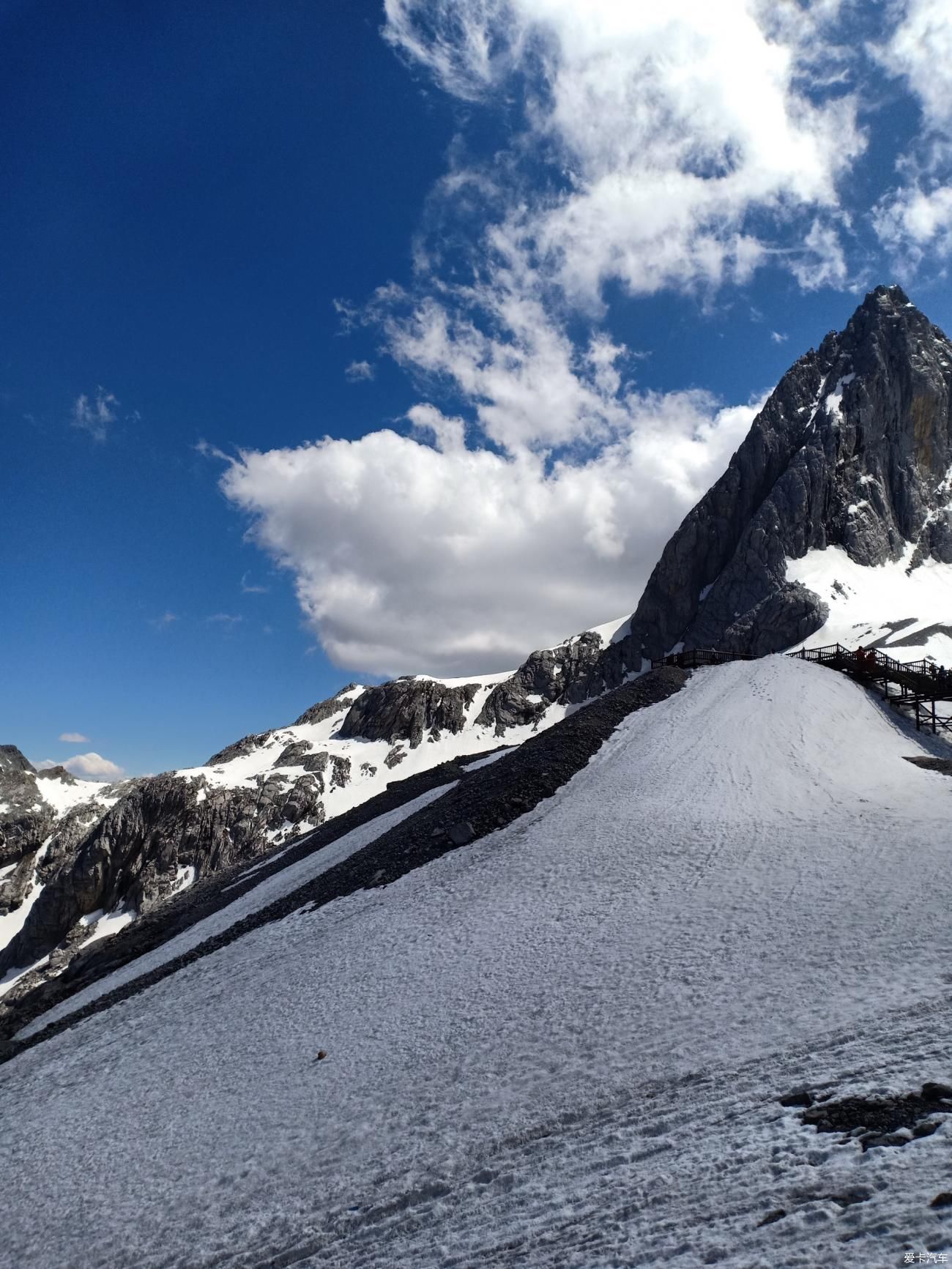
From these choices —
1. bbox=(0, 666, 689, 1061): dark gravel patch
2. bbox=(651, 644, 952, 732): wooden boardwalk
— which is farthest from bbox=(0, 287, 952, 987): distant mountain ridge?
bbox=(0, 666, 689, 1061): dark gravel patch

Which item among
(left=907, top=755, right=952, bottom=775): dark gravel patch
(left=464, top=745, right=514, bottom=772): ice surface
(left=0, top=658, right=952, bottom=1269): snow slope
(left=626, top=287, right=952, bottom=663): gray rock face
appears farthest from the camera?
(left=626, top=287, right=952, bottom=663): gray rock face

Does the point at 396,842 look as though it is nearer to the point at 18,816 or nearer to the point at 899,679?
Result: the point at 899,679

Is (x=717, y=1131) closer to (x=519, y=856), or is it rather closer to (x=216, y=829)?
(x=519, y=856)

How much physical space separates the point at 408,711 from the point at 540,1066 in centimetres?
13779

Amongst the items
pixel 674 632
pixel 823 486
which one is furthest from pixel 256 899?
pixel 823 486

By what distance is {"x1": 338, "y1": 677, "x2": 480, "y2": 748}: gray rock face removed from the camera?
145 metres

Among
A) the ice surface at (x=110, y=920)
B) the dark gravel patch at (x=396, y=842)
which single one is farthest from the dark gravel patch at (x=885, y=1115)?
the ice surface at (x=110, y=920)

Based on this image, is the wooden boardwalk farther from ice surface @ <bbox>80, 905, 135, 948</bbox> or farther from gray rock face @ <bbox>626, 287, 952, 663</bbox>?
ice surface @ <bbox>80, 905, 135, 948</bbox>

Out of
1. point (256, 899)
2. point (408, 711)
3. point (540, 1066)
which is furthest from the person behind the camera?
point (408, 711)

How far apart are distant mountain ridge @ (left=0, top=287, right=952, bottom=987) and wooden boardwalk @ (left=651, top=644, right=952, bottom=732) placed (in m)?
40.0

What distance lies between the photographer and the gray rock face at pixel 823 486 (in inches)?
4717

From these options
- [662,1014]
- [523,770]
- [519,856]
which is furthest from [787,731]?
[662,1014]

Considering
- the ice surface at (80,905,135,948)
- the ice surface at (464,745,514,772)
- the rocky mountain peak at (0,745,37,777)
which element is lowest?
the ice surface at (80,905,135,948)

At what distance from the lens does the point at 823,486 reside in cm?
12244
